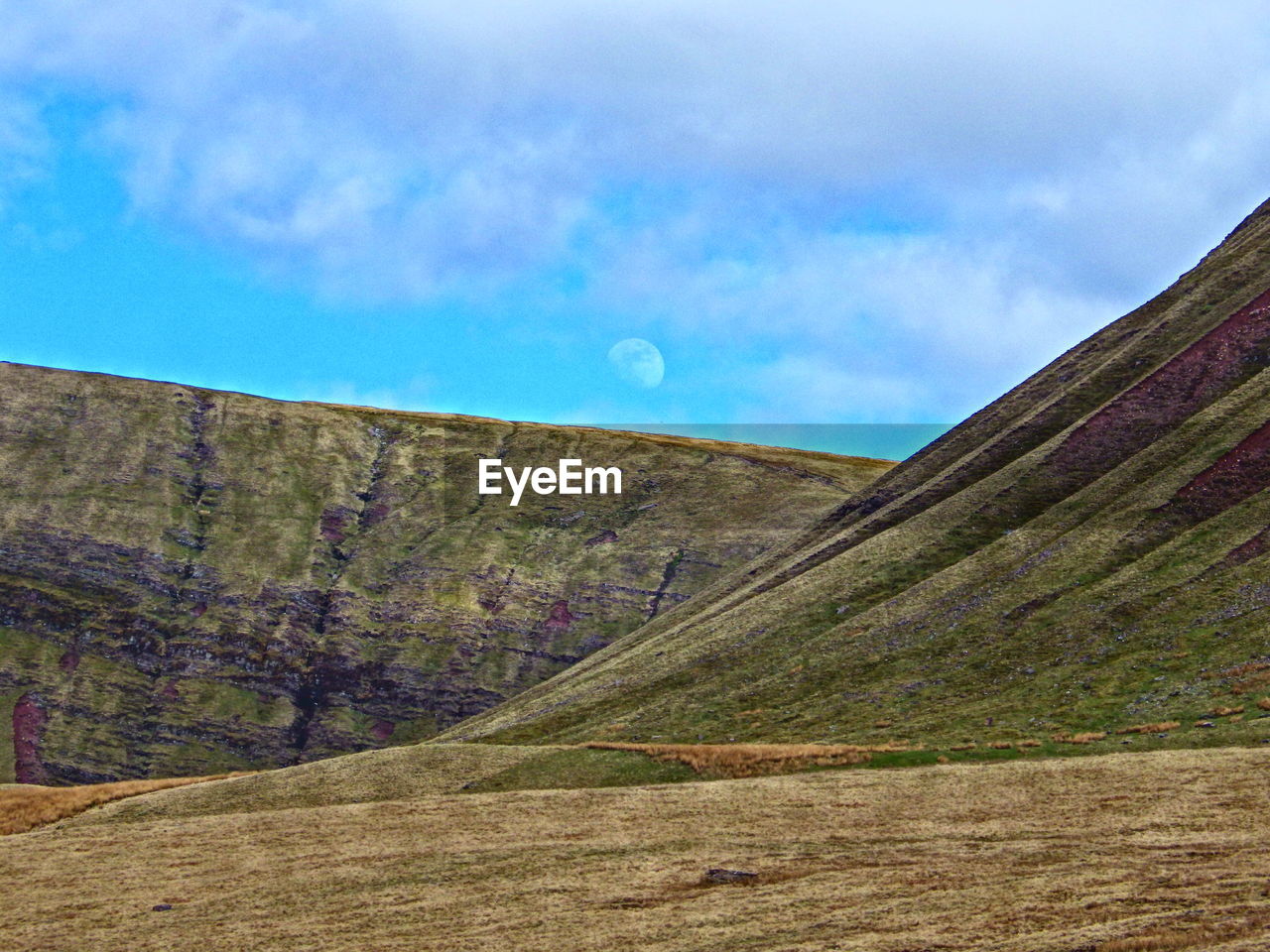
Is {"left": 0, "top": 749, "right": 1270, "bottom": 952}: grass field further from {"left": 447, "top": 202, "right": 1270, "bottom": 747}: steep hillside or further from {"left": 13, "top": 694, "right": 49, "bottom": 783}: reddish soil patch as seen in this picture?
{"left": 13, "top": 694, "right": 49, "bottom": 783}: reddish soil patch

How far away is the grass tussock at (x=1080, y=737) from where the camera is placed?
56469 millimetres

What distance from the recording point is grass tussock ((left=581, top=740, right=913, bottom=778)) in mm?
58344

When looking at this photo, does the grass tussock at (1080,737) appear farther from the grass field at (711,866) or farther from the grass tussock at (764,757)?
the grass tussock at (764,757)

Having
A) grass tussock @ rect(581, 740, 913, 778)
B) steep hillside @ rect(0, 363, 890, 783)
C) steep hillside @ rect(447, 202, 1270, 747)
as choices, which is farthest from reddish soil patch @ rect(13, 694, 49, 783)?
grass tussock @ rect(581, 740, 913, 778)

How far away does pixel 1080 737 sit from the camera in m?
57.0

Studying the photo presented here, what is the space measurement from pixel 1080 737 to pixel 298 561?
109 meters

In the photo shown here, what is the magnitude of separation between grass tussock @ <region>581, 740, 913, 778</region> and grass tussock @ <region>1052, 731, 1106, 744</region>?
7164 millimetres

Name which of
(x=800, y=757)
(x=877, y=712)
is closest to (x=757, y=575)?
(x=877, y=712)

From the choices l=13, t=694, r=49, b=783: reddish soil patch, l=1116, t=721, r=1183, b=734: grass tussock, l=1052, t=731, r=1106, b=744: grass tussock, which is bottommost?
l=13, t=694, r=49, b=783: reddish soil patch

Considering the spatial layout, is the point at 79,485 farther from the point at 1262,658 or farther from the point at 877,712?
the point at 1262,658

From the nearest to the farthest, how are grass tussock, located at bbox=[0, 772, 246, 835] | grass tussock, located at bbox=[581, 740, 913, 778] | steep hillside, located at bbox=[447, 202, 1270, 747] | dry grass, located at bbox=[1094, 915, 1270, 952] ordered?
dry grass, located at bbox=[1094, 915, 1270, 952] → grass tussock, located at bbox=[0, 772, 246, 835] → grass tussock, located at bbox=[581, 740, 913, 778] → steep hillside, located at bbox=[447, 202, 1270, 747]

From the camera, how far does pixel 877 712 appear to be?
70.9 m

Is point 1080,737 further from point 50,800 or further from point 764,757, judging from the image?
point 50,800

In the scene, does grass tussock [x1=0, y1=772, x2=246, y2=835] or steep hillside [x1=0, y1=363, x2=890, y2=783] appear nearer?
grass tussock [x1=0, y1=772, x2=246, y2=835]
